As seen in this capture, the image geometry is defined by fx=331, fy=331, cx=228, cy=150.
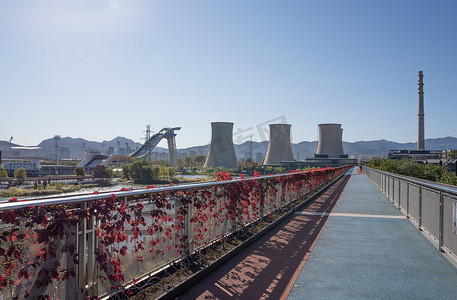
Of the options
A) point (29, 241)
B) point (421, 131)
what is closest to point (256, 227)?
point (29, 241)

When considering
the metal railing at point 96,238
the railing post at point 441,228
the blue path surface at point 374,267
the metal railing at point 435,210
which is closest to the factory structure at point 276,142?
the metal railing at point 435,210

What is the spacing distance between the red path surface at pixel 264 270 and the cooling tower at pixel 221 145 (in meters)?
55.1

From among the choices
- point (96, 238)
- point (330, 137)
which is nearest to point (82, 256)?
point (96, 238)

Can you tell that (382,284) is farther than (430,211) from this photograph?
No

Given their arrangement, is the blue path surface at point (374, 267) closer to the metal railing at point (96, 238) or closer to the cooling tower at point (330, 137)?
the metal railing at point (96, 238)

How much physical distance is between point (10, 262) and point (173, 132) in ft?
395

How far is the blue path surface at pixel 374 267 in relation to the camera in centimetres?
379

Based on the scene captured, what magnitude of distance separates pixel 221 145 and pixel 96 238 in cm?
6121

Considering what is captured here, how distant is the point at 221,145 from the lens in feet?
211

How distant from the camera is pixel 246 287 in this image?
156 inches

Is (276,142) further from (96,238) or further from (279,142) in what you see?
(96,238)

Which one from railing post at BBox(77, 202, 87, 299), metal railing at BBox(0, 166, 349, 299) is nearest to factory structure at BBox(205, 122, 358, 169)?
metal railing at BBox(0, 166, 349, 299)

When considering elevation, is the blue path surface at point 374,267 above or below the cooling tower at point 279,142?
below

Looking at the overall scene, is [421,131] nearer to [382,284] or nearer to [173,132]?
[173,132]
